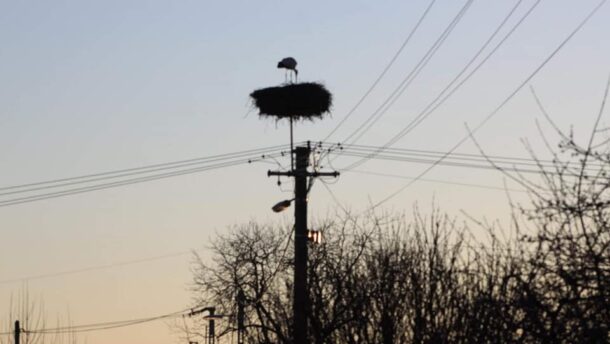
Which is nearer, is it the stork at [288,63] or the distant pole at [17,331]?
the stork at [288,63]

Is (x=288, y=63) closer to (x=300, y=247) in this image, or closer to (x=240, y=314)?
(x=300, y=247)

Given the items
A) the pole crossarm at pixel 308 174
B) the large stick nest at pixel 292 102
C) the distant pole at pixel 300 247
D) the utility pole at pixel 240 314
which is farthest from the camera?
the utility pole at pixel 240 314

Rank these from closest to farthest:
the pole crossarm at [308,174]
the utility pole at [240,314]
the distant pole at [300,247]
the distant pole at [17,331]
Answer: the distant pole at [300,247], the pole crossarm at [308,174], the utility pole at [240,314], the distant pole at [17,331]

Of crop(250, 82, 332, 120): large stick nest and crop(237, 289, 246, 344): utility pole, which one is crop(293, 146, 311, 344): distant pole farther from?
crop(237, 289, 246, 344): utility pole

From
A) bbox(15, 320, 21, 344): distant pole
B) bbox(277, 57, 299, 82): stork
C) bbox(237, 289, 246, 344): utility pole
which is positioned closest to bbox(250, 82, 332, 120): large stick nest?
bbox(277, 57, 299, 82): stork

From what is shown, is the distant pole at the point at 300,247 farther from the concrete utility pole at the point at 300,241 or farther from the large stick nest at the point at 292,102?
the large stick nest at the point at 292,102

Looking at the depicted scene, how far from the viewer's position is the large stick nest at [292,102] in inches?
1513

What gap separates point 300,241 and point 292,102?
7.83 meters

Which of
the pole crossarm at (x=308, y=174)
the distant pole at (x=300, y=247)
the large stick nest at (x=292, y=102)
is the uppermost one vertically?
the large stick nest at (x=292, y=102)

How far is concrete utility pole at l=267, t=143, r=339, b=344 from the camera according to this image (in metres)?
29.6

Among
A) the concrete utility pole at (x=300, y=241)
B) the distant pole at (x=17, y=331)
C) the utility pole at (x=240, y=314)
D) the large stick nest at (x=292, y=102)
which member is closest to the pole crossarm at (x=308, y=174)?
the concrete utility pole at (x=300, y=241)

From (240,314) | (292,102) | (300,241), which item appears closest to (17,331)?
(240,314)

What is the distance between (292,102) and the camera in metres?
38.4

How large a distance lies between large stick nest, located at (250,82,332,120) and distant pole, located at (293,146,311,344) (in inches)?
189
